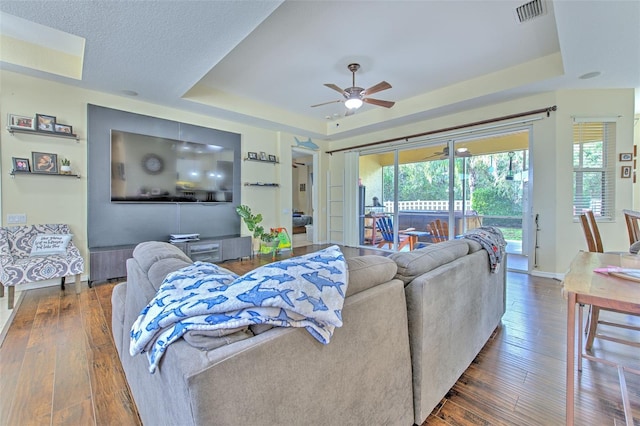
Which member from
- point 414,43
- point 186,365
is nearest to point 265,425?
point 186,365

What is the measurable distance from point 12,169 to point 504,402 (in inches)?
214

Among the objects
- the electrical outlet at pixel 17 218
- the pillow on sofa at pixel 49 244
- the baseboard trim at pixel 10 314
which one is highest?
the electrical outlet at pixel 17 218

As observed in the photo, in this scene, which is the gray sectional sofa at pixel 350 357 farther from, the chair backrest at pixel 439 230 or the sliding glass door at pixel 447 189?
the chair backrest at pixel 439 230

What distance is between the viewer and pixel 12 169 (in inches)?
134

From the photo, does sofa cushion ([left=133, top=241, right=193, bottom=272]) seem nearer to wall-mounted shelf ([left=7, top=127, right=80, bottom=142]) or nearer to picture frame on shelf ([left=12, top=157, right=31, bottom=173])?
picture frame on shelf ([left=12, top=157, right=31, bottom=173])

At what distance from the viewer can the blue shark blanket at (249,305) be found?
2.56 feet

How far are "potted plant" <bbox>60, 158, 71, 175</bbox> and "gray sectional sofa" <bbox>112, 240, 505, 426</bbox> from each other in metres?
2.84

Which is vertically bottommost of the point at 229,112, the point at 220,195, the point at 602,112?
the point at 220,195

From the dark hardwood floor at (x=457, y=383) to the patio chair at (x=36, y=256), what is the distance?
1.47ft

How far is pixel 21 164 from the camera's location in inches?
136

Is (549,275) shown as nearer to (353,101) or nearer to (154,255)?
(353,101)

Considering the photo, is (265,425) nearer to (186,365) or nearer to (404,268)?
(186,365)

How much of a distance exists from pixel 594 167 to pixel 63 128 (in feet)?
24.4

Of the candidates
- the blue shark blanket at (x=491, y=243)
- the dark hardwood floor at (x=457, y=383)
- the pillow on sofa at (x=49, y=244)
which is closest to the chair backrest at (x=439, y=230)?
the dark hardwood floor at (x=457, y=383)
